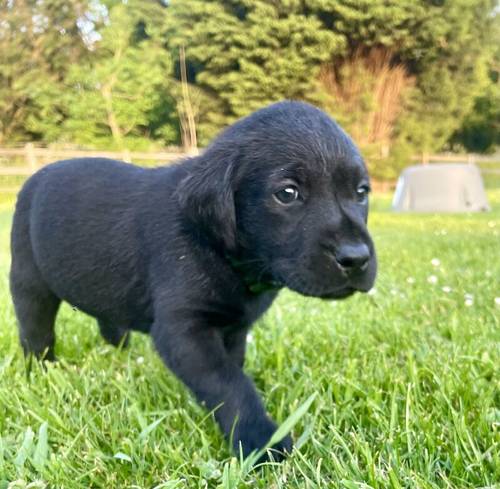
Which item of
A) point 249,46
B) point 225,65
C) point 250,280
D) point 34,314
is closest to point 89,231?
point 34,314

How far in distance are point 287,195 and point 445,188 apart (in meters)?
11.9

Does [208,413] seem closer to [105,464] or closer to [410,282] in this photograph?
[105,464]

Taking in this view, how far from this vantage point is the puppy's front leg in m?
1.56

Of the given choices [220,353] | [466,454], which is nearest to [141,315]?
[220,353]

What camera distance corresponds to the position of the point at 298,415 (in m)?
1.58

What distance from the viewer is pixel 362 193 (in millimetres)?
1811

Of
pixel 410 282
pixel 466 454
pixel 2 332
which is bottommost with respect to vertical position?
pixel 410 282

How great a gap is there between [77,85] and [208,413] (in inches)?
931

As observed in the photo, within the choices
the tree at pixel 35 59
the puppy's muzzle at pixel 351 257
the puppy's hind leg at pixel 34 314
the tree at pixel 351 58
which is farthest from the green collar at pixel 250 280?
the tree at pixel 35 59

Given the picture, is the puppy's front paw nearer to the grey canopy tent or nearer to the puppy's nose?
the puppy's nose

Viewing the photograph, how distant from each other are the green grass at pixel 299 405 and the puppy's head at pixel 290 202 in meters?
0.45

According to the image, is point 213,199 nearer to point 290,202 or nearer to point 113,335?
point 290,202

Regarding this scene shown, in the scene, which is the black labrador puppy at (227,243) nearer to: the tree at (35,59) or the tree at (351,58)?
the tree at (351,58)

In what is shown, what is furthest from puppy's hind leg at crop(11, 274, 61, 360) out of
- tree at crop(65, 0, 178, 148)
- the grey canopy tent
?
tree at crop(65, 0, 178, 148)
